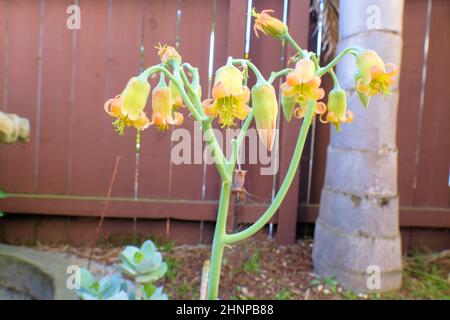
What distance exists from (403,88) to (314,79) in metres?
1.86

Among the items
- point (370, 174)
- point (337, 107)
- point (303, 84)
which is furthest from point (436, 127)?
point (303, 84)

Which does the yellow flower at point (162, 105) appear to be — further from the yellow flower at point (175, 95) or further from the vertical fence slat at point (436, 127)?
the vertical fence slat at point (436, 127)

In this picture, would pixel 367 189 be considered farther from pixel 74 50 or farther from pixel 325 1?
pixel 74 50

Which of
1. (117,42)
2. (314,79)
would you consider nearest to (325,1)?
(117,42)

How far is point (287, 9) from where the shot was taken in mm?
1771

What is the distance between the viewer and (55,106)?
1.99 m

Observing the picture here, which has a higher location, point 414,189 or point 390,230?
point 414,189

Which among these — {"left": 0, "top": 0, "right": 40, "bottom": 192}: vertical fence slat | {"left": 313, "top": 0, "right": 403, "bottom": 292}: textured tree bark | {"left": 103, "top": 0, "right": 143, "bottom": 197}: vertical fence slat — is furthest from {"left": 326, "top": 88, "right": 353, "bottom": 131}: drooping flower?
{"left": 0, "top": 0, "right": 40, "bottom": 192}: vertical fence slat

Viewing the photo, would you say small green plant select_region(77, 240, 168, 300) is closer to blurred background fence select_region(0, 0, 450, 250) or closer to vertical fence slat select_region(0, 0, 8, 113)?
blurred background fence select_region(0, 0, 450, 250)

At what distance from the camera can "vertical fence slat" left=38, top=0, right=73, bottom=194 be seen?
1961 mm

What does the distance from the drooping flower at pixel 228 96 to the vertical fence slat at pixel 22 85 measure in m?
1.88

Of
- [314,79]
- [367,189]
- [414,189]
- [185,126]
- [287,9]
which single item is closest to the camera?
[314,79]

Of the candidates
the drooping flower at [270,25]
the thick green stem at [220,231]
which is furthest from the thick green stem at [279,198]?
the drooping flower at [270,25]

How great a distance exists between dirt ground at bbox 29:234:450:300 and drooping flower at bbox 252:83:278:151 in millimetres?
1152
